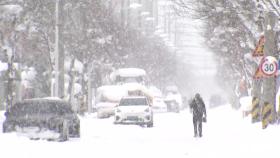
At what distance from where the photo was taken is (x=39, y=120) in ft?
63.4

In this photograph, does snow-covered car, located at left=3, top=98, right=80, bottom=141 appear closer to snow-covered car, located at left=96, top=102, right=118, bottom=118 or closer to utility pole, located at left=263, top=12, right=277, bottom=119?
utility pole, located at left=263, top=12, right=277, bottom=119

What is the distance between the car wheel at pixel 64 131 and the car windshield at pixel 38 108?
0.38m

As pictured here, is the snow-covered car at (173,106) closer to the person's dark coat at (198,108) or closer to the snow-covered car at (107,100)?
the snow-covered car at (107,100)

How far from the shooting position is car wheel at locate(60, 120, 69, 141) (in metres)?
19.8

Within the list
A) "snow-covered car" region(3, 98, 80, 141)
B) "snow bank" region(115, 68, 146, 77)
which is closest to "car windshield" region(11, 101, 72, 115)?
"snow-covered car" region(3, 98, 80, 141)

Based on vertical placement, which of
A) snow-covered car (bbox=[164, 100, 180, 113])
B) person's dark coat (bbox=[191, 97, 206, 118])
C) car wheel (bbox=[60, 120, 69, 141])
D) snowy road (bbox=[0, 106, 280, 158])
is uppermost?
person's dark coat (bbox=[191, 97, 206, 118])

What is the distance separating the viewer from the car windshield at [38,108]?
65.1 ft

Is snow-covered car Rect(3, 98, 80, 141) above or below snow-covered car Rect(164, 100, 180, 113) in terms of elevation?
above

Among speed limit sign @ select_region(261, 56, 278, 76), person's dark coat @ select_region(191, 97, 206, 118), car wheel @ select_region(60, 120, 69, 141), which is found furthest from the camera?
person's dark coat @ select_region(191, 97, 206, 118)

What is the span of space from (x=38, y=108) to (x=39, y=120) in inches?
34.5

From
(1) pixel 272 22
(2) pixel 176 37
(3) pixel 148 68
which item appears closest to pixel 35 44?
(1) pixel 272 22

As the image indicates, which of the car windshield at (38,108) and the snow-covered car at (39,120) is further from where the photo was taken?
the car windshield at (38,108)

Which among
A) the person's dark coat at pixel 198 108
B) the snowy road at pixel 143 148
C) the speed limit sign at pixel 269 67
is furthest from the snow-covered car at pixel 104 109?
the speed limit sign at pixel 269 67

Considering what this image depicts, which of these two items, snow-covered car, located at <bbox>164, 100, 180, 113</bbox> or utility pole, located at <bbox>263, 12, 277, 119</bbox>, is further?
snow-covered car, located at <bbox>164, 100, 180, 113</bbox>
